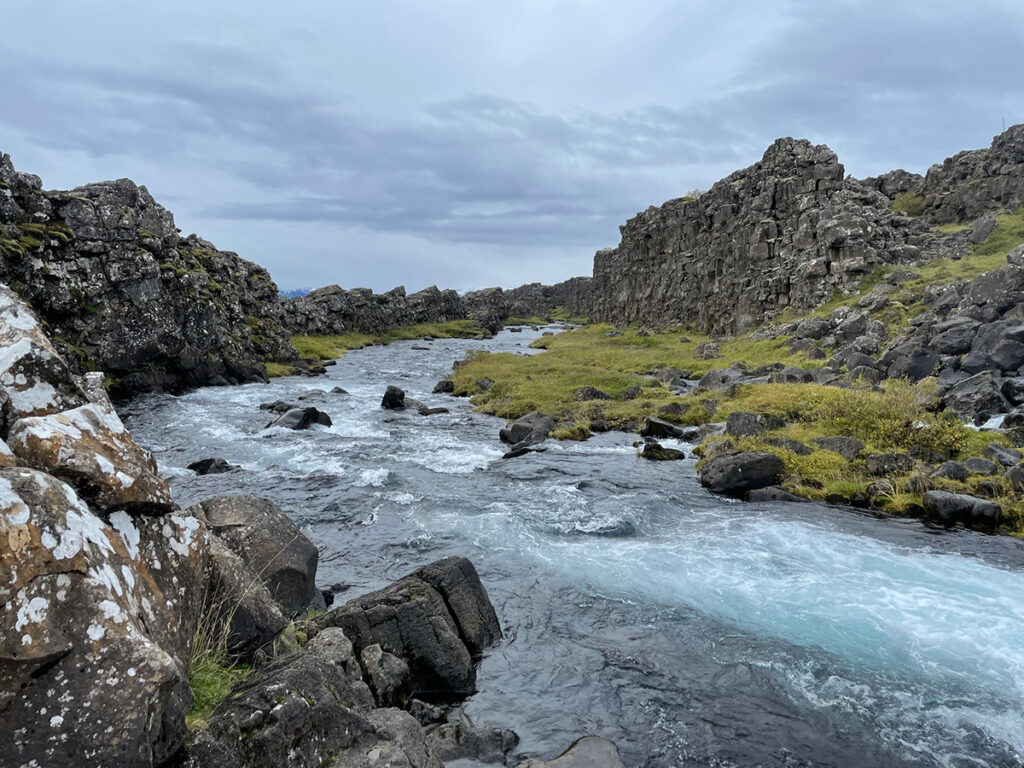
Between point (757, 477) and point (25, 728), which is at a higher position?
point (25, 728)

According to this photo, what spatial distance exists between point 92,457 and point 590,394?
132 feet

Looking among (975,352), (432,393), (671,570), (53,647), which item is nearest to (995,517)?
(671,570)

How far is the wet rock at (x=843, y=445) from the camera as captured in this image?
26.1 m

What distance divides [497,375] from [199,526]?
171ft

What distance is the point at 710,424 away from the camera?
3541 cm

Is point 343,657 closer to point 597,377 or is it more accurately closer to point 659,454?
point 659,454

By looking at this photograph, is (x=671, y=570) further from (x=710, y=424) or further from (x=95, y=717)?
(x=710, y=424)

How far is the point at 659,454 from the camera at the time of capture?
99.2 feet

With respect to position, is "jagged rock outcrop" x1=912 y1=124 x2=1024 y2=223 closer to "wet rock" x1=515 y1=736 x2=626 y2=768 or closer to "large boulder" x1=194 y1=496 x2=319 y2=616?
"wet rock" x1=515 y1=736 x2=626 y2=768

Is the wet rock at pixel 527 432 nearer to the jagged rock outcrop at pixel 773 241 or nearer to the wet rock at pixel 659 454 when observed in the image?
the wet rock at pixel 659 454

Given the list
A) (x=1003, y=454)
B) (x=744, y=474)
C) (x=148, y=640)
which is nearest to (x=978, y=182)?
(x=1003, y=454)

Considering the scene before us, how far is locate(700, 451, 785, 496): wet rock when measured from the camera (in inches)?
971

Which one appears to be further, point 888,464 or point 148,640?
point 888,464

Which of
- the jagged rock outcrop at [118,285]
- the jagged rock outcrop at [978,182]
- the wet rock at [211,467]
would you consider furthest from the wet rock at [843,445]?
the jagged rock outcrop at [978,182]
